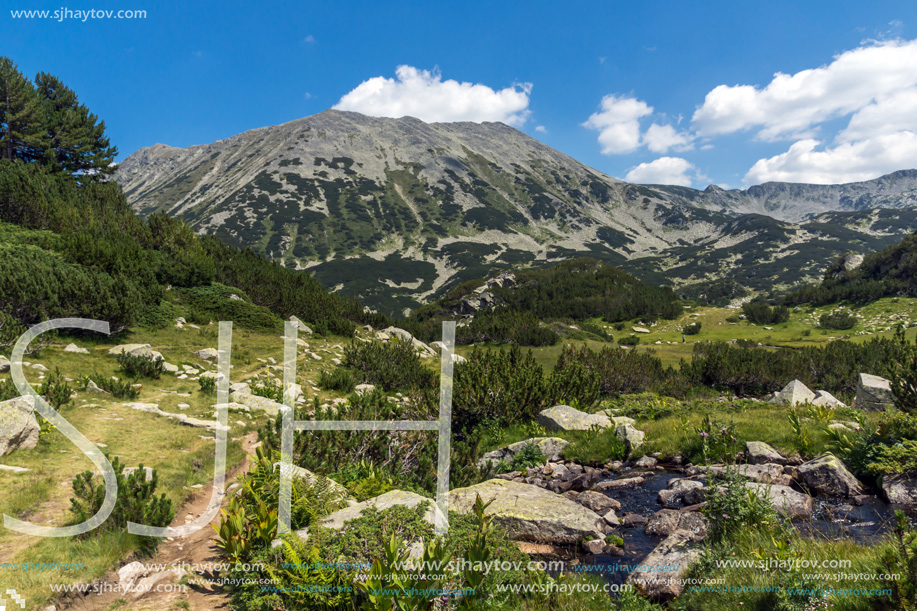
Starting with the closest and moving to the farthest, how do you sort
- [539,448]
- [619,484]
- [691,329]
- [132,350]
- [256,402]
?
[619,484] < [539,448] < [256,402] < [132,350] < [691,329]

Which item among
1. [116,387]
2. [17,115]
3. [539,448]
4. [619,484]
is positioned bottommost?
[619,484]

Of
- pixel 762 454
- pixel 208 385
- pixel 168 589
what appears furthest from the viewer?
pixel 208 385

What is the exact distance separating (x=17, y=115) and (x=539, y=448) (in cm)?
4027

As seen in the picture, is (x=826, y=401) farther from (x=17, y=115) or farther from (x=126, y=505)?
(x=17, y=115)

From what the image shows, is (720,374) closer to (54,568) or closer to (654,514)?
(654,514)

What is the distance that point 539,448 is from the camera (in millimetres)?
9359

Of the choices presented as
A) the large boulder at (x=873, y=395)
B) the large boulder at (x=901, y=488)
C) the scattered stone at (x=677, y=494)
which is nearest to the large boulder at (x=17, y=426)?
the scattered stone at (x=677, y=494)

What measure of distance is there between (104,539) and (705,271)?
140 meters

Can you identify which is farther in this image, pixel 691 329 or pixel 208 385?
pixel 691 329

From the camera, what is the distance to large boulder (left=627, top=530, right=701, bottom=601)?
410 centimetres

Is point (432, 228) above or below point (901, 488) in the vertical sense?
above

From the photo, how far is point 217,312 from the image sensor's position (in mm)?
18484

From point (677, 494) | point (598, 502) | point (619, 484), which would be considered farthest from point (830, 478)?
point (598, 502)

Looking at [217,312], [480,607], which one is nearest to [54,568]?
[480,607]
